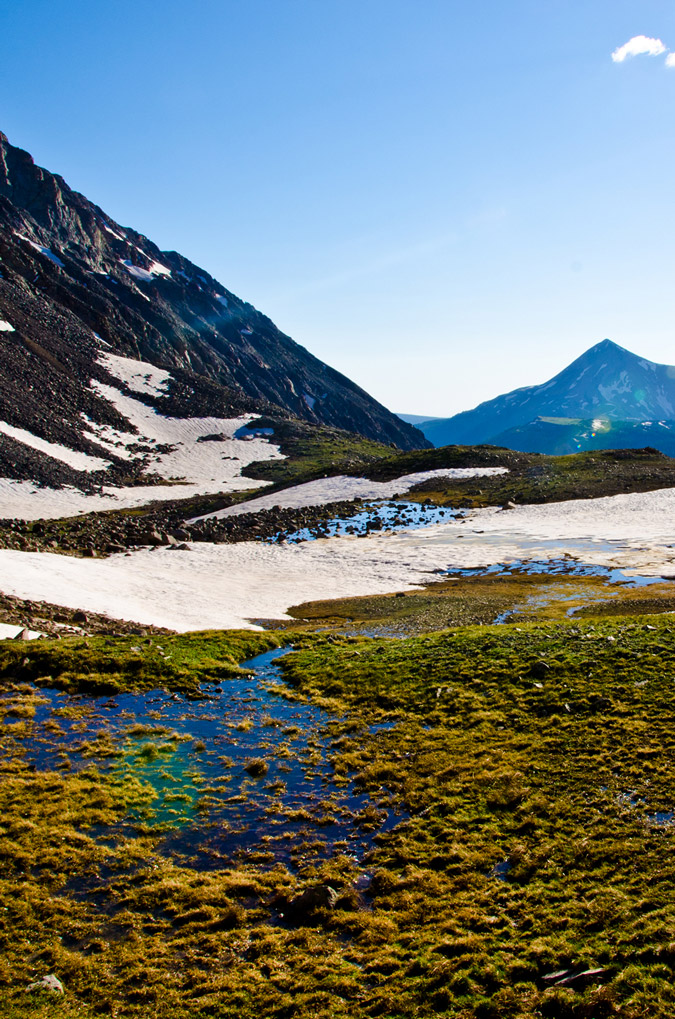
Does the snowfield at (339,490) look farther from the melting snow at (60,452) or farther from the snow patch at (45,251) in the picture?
the snow patch at (45,251)

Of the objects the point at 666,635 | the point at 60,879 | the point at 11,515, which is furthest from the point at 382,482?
the point at 60,879

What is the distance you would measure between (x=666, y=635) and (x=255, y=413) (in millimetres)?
145066

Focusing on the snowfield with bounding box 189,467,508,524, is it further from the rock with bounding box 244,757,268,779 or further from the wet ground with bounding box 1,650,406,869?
the rock with bounding box 244,757,268,779

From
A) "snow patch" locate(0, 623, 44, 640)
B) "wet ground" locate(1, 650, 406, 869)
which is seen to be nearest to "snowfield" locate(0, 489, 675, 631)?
"snow patch" locate(0, 623, 44, 640)

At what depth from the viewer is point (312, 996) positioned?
28.2 ft

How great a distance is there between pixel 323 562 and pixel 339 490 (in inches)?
1417

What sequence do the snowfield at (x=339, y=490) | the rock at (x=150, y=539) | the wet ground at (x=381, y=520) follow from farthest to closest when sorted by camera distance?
1. the snowfield at (x=339, y=490)
2. the wet ground at (x=381, y=520)
3. the rock at (x=150, y=539)

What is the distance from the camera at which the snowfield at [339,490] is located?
82.3 meters

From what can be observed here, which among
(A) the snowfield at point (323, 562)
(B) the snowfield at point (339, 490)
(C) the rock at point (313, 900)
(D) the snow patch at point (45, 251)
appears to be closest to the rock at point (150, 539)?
(A) the snowfield at point (323, 562)

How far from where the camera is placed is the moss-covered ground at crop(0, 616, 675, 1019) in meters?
8.58

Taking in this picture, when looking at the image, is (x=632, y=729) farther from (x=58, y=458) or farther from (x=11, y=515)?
(x=58, y=458)

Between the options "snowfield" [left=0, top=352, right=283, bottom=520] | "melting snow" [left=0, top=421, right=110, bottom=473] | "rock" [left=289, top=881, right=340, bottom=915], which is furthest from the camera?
"melting snow" [left=0, top=421, right=110, bottom=473]

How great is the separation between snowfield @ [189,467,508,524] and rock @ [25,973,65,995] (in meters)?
69.1

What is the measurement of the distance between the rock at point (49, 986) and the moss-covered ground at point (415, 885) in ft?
0.41
